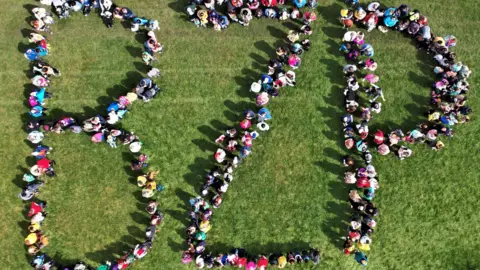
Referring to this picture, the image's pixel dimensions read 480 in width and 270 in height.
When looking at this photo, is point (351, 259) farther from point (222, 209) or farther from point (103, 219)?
point (103, 219)

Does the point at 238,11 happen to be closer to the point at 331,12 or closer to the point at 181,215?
the point at 331,12

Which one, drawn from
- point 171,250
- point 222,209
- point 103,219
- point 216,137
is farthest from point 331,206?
point 103,219

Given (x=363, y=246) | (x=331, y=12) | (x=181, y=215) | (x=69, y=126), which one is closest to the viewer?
(x=69, y=126)

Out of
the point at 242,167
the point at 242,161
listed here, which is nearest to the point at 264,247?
the point at 242,167

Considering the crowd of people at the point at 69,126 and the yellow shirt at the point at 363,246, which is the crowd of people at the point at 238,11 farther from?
the yellow shirt at the point at 363,246

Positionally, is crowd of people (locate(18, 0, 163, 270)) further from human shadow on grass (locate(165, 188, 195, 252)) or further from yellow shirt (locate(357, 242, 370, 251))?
yellow shirt (locate(357, 242, 370, 251))
